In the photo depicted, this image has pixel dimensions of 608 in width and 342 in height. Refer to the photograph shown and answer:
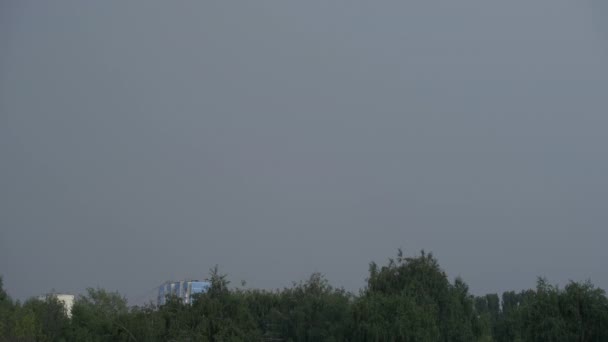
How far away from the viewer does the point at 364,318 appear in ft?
98.4

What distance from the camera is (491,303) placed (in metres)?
64.3

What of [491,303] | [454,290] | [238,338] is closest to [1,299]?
[238,338]

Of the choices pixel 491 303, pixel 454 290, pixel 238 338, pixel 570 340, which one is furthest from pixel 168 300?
pixel 491 303

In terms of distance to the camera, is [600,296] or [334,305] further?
[334,305]

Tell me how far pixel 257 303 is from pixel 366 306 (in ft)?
44.1

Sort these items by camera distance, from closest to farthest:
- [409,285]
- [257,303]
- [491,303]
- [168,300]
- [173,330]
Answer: [173,330] → [168,300] → [409,285] → [257,303] → [491,303]

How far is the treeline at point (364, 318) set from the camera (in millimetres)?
27625

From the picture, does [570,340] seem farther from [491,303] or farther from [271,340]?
[491,303]

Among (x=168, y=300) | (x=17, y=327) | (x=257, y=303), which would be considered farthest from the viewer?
(x=257, y=303)

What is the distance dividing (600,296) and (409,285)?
855 centimetres

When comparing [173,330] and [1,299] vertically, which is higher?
[1,299]

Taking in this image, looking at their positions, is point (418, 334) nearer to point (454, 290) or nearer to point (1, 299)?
point (454, 290)

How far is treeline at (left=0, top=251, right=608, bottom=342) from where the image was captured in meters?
27.6

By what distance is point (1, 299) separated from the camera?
44406 mm
